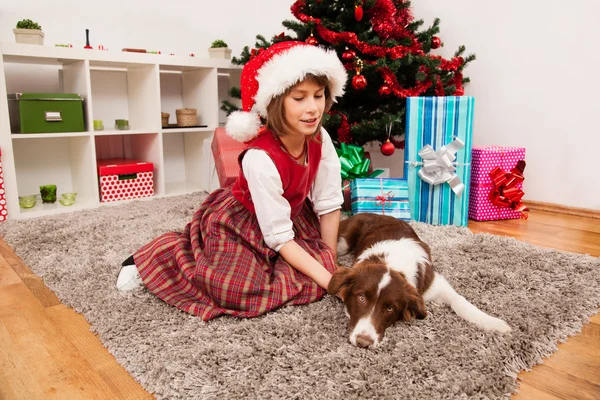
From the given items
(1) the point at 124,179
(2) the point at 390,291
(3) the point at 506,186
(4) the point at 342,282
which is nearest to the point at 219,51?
(1) the point at 124,179

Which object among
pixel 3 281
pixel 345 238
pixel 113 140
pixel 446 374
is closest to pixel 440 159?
pixel 345 238

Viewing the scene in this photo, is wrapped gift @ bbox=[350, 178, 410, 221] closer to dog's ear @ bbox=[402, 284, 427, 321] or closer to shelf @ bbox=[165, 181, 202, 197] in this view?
dog's ear @ bbox=[402, 284, 427, 321]

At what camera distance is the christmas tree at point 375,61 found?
8.23 ft

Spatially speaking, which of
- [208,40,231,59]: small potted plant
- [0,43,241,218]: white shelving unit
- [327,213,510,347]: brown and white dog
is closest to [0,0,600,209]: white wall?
[0,43,241,218]: white shelving unit

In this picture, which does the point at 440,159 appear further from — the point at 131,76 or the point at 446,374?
the point at 131,76

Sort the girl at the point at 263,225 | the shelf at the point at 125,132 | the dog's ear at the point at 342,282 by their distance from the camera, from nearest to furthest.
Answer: the dog's ear at the point at 342,282
the girl at the point at 263,225
the shelf at the point at 125,132

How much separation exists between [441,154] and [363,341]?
146cm

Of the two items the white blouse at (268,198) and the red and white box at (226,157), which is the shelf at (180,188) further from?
the white blouse at (268,198)

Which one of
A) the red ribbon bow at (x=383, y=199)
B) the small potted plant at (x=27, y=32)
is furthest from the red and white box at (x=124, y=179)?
the red ribbon bow at (x=383, y=199)

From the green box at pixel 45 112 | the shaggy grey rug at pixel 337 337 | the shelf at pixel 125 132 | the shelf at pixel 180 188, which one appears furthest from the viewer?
the shelf at pixel 180 188

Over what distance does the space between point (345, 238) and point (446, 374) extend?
2.98 ft

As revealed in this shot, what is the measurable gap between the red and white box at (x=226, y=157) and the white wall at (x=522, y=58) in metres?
1.12

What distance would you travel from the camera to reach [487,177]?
2.55 m

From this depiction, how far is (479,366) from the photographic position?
1.11 m
